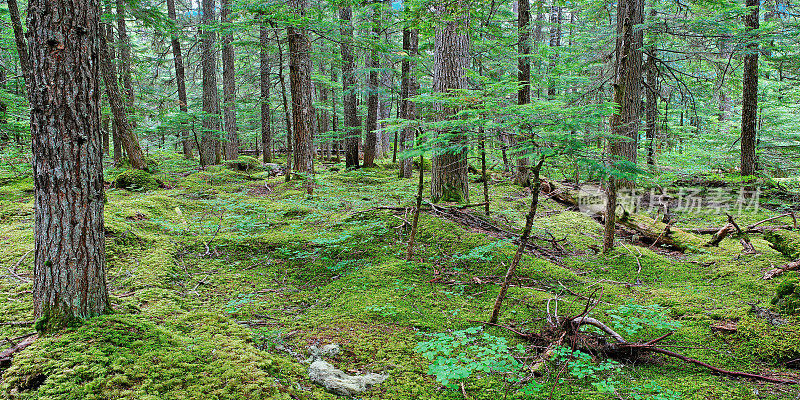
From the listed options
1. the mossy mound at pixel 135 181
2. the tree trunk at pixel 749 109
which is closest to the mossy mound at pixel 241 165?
the mossy mound at pixel 135 181

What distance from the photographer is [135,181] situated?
10.1m

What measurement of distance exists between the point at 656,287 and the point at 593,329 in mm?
1832

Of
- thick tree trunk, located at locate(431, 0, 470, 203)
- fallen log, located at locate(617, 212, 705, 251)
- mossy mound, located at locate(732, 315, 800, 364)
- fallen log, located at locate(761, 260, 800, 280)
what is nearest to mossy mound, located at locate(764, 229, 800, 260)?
fallen log, located at locate(761, 260, 800, 280)

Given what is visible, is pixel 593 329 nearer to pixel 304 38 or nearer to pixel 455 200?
pixel 455 200

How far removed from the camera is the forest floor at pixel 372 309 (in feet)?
7.79

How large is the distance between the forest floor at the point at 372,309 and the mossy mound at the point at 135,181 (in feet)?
8.44

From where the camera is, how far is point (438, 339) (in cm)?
296

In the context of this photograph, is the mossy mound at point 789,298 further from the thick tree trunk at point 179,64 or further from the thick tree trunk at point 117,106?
the thick tree trunk at point 179,64

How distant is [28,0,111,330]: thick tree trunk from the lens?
243 centimetres

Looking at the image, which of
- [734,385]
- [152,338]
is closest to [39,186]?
[152,338]

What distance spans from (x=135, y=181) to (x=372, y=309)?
9.26 metres

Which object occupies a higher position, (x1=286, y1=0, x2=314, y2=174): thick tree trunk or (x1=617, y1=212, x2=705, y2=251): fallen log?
(x1=286, y1=0, x2=314, y2=174): thick tree trunk

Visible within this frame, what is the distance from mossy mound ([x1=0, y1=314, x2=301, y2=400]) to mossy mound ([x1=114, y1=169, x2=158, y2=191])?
851 cm

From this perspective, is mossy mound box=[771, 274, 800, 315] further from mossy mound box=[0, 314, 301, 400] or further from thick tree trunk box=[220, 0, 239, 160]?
thick tree trunk box=[220, 0, 239, 160]
